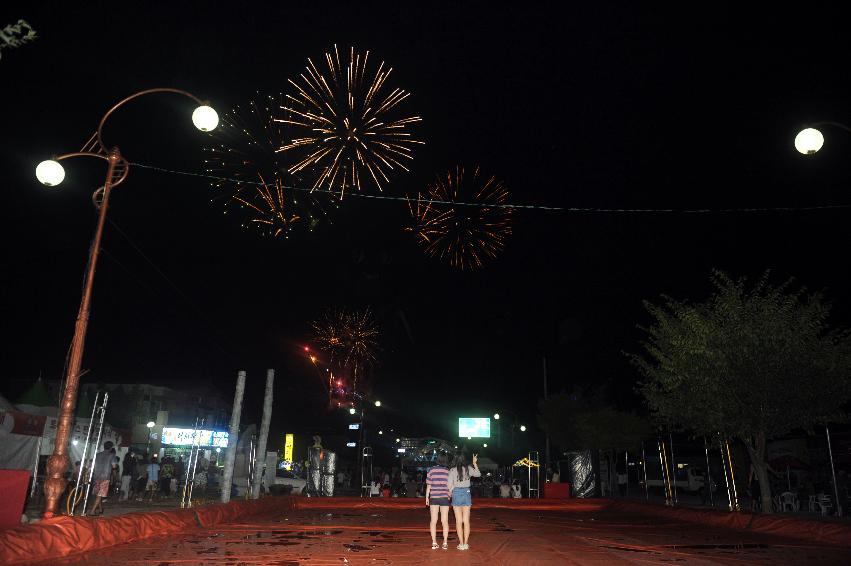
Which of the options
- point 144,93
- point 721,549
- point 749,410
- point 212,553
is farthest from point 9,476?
point 749,410

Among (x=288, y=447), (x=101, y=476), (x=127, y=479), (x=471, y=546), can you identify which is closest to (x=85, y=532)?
(x=101, y=476)

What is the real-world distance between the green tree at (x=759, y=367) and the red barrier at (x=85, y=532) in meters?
14.4

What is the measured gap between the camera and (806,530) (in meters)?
13.5

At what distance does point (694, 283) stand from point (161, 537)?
26.7 m

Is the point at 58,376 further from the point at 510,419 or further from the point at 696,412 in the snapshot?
the point at 696,412

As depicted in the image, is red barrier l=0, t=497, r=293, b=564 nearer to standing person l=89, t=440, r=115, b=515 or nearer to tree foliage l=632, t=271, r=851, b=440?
standing person l=89, t=440, r=115, b=515

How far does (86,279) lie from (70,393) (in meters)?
2.38

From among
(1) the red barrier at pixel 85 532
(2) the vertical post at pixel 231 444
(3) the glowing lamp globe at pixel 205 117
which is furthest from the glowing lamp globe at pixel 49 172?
(2) the vertical post at pixel 231 444

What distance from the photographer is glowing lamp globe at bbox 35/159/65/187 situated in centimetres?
1035

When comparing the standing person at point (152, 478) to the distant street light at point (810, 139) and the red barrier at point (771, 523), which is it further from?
the distant street light at point (810, 139)

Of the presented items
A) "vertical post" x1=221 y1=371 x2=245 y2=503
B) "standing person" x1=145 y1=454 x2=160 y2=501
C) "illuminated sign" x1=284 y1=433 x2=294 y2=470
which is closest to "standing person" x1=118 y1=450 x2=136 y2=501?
"standing person" x1=145 y1=454 x2=160 y2=501

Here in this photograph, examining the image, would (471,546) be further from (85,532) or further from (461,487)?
(85,532)

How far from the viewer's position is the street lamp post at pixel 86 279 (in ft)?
32.3

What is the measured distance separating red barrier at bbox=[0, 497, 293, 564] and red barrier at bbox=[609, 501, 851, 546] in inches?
560
